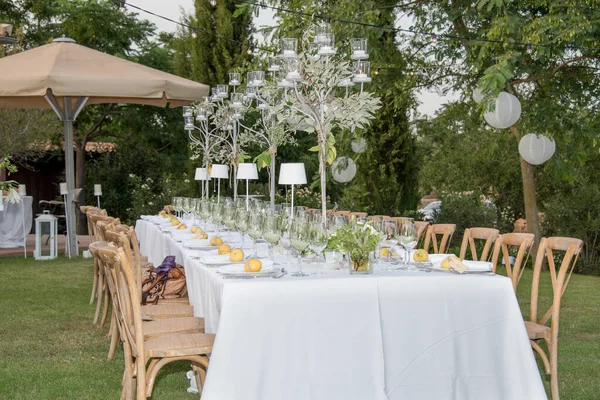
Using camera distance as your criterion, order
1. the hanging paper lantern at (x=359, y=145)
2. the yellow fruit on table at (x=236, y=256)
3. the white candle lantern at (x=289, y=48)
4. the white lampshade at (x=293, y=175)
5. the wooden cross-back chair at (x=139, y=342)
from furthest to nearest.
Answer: the hanging paper lantern at (x=359, y=145) < the white lampshade at (x=293, y=175) < the white candle lantern at (x=289, y=48) < the yellow fruit on table at (x=236, y=256) < the wooden cross-back chair at (x=139, y=342)

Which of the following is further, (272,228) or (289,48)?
(289,48)

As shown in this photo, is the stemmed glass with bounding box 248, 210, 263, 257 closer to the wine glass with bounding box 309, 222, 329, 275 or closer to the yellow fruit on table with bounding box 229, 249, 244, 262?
the yellow fruit on table with bounding box 229, 249, 244, 262

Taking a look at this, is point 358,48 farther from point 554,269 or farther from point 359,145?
point 359,145

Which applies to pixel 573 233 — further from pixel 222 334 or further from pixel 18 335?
pixel 222 334

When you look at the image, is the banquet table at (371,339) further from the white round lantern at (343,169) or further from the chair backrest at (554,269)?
the white round lantern at (343,169)

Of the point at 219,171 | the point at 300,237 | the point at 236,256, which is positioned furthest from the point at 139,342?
the point at 219,171

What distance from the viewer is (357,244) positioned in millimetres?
3961

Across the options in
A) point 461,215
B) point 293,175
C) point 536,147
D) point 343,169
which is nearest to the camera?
point 293,175

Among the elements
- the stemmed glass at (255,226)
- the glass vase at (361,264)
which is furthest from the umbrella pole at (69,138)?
the glass vase at (361,264)

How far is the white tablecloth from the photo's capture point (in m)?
11.9

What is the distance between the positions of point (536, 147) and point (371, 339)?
22.0 feet

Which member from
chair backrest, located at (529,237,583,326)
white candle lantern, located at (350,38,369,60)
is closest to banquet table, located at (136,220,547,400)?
chair backrest, located at (529,237,583,326)

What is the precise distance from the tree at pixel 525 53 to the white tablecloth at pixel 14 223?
243 inches

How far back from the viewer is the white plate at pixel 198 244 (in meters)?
5.28
